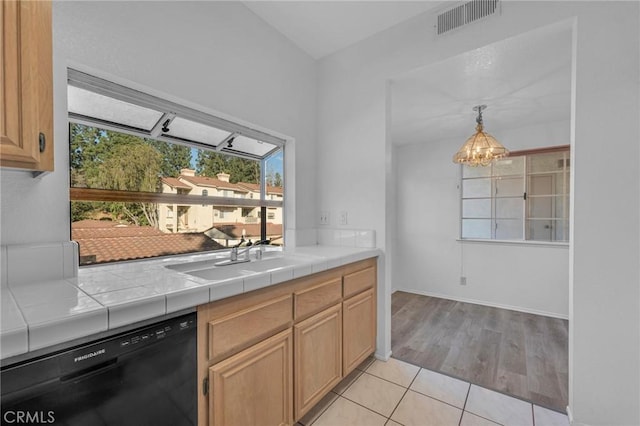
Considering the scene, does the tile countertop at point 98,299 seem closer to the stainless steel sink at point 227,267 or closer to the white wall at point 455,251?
the stainless steel sink at point 227,267

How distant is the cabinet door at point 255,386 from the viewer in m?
1.07

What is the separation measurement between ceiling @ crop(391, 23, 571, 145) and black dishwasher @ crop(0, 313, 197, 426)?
2343 mm

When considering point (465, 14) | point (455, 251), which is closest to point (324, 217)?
point (465, 14)

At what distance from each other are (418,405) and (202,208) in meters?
1.90

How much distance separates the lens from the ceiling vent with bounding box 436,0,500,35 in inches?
68.7

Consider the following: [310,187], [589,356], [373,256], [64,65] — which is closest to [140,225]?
[64,65]

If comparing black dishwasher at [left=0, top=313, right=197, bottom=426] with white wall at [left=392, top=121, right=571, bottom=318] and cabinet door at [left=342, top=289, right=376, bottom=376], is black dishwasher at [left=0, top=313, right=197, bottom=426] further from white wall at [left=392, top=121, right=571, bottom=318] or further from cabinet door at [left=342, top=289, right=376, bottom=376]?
white wall at [left=392, top=121, right=571, bottom=318]

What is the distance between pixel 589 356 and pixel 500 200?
2.66 meters

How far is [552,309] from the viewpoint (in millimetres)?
3225

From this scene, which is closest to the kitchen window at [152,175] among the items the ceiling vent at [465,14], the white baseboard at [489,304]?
the ceiling vent at [465,14]

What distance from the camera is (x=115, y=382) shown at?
81cm

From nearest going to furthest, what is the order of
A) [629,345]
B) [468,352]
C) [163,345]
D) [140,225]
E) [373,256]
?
[163,345] → [629,345] → [140,225] → [373,256] → [468,352]

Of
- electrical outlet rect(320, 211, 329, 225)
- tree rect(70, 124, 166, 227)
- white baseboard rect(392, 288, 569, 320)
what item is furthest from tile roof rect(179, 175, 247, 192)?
white baseboard rect(392, 288, 569, 320)

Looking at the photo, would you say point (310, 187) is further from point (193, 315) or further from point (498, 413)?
point (498, 413)
